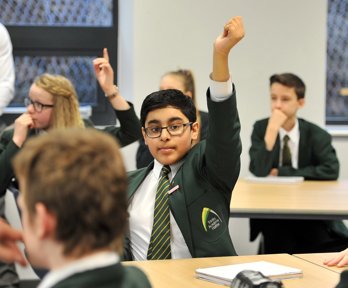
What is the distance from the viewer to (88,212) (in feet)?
3.41

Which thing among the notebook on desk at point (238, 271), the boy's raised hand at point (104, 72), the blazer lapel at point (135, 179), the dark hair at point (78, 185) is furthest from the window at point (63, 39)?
the dark hair at point (78, 185)

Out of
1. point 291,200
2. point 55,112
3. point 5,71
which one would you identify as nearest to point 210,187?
point 291,200

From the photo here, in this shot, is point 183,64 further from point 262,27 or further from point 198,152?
point 198,152

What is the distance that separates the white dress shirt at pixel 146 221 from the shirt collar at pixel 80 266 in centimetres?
134

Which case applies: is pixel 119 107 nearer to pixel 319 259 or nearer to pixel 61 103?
pixel 61 103

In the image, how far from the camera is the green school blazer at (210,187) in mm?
2268

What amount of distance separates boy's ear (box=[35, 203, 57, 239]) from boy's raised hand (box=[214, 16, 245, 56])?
1291 millimetres

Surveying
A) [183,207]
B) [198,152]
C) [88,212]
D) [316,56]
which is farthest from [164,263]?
[316,56]

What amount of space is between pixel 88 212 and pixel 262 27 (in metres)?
4.37

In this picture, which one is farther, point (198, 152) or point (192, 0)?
point (192, 0)

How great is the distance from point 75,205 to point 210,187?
1.42 m

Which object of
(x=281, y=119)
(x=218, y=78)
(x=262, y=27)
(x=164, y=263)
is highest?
(x=262, y=27)

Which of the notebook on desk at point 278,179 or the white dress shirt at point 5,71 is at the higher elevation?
the white dress shirt at point 5,71

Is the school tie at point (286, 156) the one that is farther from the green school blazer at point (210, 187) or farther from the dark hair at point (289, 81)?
the green school blazer at point (210, 187)
